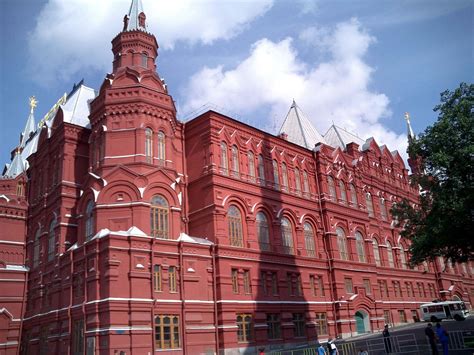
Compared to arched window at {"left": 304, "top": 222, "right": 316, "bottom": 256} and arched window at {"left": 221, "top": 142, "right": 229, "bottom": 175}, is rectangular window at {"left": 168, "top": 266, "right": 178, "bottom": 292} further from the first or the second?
arched window at {"left": 304, "top": 222, "right": 316, "bottom": 256}

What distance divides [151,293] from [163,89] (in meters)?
15.2

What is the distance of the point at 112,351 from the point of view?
26.7m

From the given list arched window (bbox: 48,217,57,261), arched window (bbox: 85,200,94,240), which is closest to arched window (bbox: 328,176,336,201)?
arched window (bbox: 85,200,94,240)

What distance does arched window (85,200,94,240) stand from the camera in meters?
32.4

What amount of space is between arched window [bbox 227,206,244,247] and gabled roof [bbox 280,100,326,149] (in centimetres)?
1445

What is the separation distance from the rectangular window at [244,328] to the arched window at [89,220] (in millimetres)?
11560

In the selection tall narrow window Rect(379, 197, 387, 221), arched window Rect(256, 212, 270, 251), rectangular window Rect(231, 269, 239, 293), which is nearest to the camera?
rectangular window Rect(231, 269, 239, 293)

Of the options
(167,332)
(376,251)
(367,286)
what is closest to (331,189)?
(367,286)

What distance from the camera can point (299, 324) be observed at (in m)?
37.4

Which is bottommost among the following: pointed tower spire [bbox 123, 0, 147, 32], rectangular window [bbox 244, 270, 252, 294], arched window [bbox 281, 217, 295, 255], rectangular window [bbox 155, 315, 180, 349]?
rectangular window [bbox 155, 315, 180, 349]

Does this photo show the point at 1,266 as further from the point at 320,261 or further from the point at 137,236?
the point at 320,261

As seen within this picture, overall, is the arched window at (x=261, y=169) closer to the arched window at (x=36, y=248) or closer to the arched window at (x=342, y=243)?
the arched window at (x=342, y=243)

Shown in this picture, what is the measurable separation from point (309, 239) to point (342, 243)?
472 centimetres

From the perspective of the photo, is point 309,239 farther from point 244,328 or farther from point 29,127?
point 29,127
